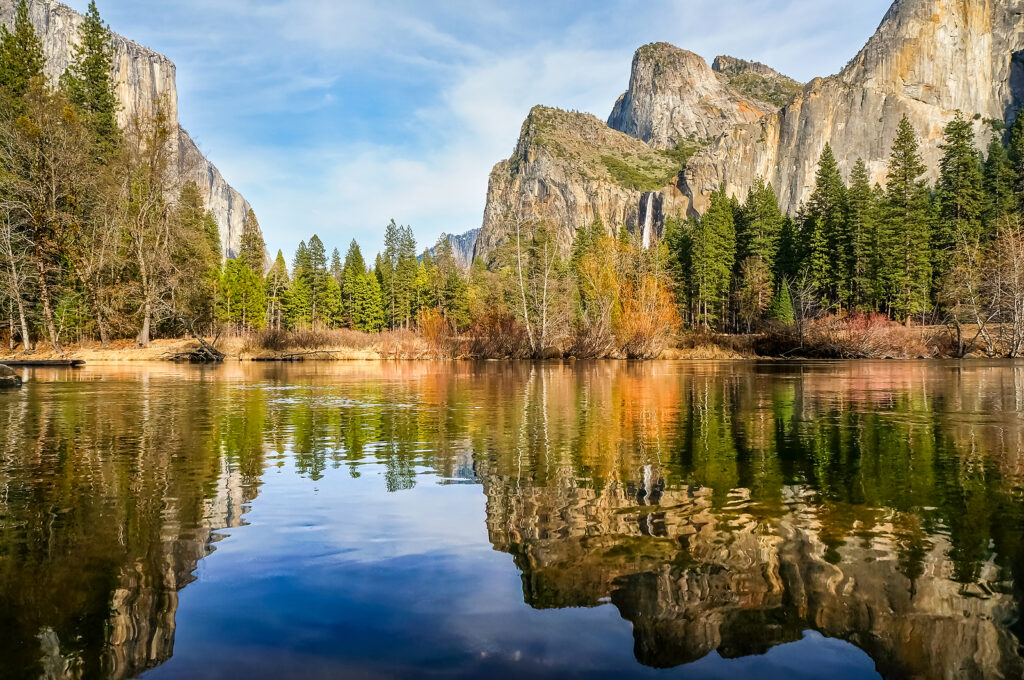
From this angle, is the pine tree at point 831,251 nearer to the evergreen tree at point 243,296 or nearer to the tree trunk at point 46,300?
the tree trunk at point 46,300

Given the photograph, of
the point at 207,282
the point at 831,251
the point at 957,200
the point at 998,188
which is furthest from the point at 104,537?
the point at 998,188

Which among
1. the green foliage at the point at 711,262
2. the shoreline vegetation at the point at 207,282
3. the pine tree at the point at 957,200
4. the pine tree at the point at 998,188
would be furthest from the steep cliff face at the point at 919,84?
the shoreline vegetation at the point at 207,282

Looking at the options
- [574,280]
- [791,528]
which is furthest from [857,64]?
[791,528]

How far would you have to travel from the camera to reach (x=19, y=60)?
45.8 meters

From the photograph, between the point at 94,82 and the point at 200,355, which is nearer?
the point at 200,355

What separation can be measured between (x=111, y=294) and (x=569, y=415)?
3990cm

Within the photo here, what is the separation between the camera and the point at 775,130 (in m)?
174

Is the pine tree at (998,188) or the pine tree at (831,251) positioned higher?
the pine tree at (998,188)

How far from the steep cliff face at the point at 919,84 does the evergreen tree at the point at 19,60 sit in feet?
502

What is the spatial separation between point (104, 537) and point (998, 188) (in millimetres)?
98269

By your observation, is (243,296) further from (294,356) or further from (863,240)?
(863,240)

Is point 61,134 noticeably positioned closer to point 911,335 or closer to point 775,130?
point 911,335

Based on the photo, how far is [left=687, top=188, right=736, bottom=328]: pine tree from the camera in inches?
3413

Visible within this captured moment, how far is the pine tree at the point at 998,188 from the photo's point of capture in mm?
76438
